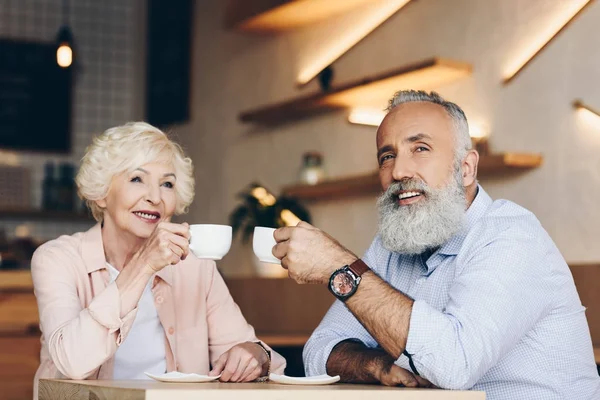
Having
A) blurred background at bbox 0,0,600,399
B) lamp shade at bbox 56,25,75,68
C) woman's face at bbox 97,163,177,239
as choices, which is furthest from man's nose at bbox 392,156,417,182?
lamp shade at bbox 56,25,75,68

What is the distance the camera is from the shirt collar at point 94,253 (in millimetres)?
2236

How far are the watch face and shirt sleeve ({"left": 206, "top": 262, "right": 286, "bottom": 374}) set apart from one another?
2.50 feet

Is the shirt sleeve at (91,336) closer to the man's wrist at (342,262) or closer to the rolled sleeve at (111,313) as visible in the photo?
the rolled sleeve at (111,313)

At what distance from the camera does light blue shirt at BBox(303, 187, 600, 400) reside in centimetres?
157

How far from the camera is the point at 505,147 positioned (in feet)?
12.2

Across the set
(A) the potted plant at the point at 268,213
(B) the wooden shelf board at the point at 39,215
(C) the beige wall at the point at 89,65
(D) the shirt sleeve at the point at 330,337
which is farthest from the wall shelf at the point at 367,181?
(C) the beige wall at the point at 89,65

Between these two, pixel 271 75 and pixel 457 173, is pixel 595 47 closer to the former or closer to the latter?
pixel 457 173

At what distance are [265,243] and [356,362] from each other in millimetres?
330

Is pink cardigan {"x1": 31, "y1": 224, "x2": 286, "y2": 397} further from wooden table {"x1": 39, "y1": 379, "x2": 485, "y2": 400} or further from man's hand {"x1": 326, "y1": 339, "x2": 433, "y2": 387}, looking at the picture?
man's hand {"x1": 326, "y1": 339, "x2": 433, "y2": 387}

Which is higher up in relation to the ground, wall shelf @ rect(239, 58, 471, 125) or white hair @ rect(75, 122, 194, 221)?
wall shelf @ rect(239, 58, 471, 125)

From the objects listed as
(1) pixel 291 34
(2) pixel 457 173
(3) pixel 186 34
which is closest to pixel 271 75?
(1) pixel 291 34

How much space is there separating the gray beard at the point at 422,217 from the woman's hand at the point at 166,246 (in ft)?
1.56

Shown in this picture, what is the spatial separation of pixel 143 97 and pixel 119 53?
1.47ft

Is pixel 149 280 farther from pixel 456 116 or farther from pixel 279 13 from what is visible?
pixel 279 13
